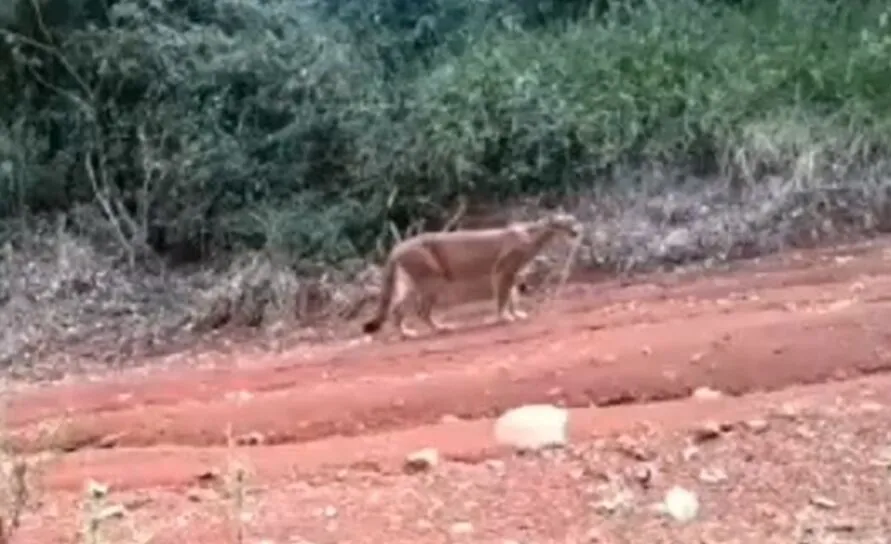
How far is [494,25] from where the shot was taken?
13.3 meters

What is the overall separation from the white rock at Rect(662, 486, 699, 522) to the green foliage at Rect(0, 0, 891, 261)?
6529mm

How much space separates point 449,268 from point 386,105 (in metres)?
3.77

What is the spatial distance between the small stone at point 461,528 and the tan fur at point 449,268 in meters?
4.23

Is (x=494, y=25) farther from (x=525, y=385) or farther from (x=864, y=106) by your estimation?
(x=525, y=385)

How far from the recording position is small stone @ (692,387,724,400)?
5.62 meters

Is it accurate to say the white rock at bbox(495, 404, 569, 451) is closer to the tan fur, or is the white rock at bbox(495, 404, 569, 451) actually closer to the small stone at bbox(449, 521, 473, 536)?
the small stone at bbox(449, 521, 473, 536)

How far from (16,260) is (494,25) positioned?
3679mm

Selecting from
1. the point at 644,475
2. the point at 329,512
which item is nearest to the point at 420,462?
the point at 329,512

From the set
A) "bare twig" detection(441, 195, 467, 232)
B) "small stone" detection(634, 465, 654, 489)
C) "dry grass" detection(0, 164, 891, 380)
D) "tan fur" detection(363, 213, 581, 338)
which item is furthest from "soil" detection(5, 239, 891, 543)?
"bare twig" detection(441, 195, 467, 232)

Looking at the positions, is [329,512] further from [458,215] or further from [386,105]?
[386,105]

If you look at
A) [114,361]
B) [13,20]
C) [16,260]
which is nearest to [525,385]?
[114,361]

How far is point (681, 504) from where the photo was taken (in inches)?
166

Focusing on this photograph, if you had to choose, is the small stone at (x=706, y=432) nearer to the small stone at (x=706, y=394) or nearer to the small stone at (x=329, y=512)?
the small stone at (x=706, y=394)

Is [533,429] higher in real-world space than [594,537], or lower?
lower
